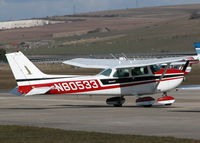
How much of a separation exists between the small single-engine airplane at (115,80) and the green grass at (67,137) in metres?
7.26

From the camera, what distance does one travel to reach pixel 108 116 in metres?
23.0

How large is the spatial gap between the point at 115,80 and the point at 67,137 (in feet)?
31.8

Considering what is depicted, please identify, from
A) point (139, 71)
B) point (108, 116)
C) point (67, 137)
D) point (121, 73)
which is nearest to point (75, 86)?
point (121, 73)

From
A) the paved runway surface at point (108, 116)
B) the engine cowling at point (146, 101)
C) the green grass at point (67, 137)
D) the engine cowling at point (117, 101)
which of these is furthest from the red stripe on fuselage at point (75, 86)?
the green grass at point (67, 137)

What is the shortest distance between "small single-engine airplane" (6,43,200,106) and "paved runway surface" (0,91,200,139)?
0.72m

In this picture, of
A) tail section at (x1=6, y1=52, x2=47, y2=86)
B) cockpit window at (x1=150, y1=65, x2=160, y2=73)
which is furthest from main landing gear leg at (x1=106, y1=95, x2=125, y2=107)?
tail section at (x1=6, y1=52, x2=47, y2=86)

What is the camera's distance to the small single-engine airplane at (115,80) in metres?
26.1

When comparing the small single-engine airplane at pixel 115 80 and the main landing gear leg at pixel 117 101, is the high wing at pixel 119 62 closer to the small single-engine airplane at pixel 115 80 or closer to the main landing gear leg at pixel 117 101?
the small single-engine airplane at pixel 115 80

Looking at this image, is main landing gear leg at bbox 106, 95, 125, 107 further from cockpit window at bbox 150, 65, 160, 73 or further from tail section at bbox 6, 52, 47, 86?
tail section at bbox 6, 52, 47, 86

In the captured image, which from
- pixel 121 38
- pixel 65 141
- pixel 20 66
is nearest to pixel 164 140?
pixel 65 141

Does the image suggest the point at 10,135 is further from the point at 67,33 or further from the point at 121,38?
the point at 67,33

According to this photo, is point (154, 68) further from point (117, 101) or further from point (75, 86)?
point (75, 86)

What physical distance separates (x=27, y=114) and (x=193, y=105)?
724cm

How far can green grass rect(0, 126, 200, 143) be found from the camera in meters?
16.5
